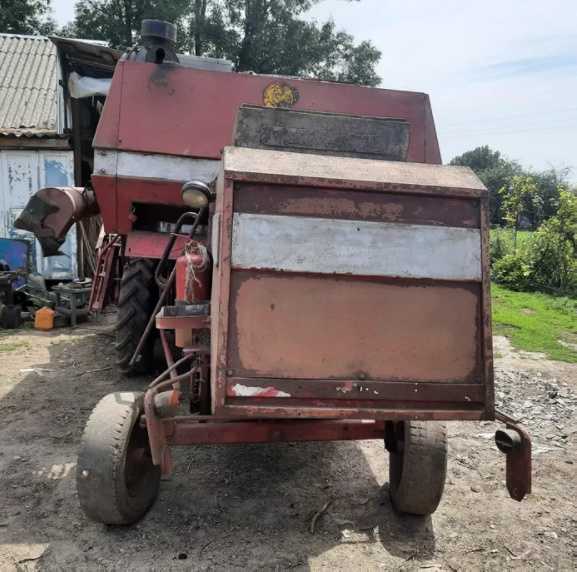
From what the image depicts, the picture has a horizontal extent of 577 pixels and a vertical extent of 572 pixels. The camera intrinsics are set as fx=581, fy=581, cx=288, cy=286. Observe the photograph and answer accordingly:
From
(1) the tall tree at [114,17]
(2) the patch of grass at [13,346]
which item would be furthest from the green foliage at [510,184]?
(1) the tall tree at [114,17]

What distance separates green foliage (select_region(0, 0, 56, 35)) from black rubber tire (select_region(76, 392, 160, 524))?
2181 centimetres

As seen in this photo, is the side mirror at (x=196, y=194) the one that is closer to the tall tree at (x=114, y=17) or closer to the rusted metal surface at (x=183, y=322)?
the rusted metal surface at (x=183, y=322)

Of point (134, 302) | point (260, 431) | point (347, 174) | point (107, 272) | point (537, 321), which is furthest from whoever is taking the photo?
point (537, 321)

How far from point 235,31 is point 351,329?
866 inches

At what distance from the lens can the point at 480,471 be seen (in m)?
3.93

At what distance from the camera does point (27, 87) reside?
12117 mm

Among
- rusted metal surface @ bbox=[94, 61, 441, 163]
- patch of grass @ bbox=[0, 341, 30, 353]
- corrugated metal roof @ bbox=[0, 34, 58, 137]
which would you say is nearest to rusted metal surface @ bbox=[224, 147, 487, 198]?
rusted metal surface @ bbox=[94, 61, 441, 163]

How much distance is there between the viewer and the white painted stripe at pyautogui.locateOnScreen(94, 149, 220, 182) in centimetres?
461

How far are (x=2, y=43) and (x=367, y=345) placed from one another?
14581 millimetres

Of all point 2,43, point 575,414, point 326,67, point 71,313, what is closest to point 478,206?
point 575,414

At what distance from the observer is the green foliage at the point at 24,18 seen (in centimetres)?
2033

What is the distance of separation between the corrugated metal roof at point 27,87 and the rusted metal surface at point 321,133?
7672 millimetres

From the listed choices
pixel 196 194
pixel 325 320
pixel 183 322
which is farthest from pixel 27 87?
pixel 325 320

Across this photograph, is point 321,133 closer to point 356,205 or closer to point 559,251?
point 356,205
